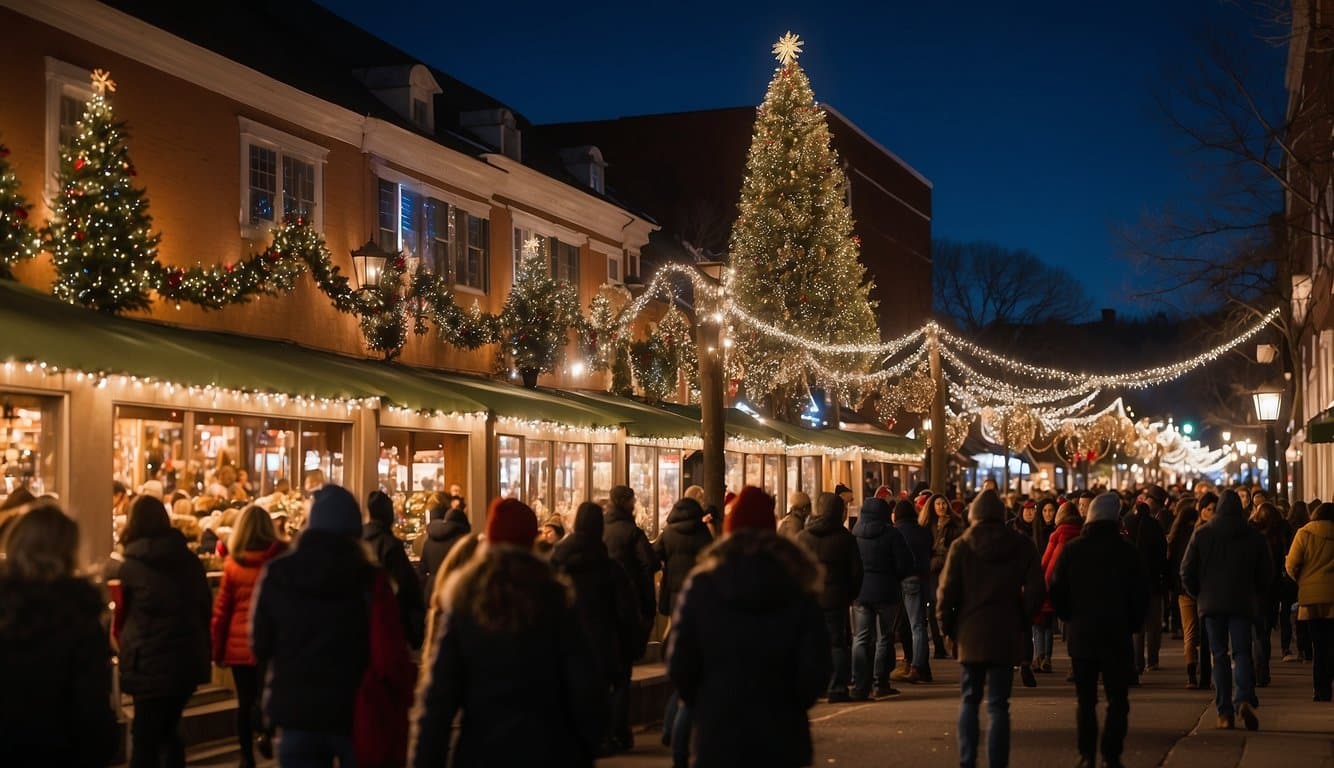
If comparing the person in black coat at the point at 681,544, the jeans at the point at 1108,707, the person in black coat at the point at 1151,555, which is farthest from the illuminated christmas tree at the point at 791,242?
the jeans at the point at 1108,707

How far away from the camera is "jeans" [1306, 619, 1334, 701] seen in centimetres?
1460

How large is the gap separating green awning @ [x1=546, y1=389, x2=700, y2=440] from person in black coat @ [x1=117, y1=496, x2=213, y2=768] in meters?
15.5

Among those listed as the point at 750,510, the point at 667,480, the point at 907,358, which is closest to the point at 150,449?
the point at 750,510

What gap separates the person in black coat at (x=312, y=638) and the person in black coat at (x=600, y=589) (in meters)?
3.10

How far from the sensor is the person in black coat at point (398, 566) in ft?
31.3

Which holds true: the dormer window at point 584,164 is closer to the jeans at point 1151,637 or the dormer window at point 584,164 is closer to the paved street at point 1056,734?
the jeans at point 1151,637

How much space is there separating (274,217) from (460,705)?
16.7 metres

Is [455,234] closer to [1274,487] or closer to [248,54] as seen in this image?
[248,54]

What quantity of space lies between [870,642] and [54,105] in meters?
10.1

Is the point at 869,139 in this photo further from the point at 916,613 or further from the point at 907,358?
the point at 916,613

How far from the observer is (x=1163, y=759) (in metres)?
11.3

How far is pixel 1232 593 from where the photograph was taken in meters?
12.7

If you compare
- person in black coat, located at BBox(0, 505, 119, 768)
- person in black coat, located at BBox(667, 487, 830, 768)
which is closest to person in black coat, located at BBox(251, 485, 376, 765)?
person in black coat, located at BBox(0, 505, 119, 768)

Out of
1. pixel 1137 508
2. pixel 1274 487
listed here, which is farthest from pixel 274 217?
pixel 1274 487
